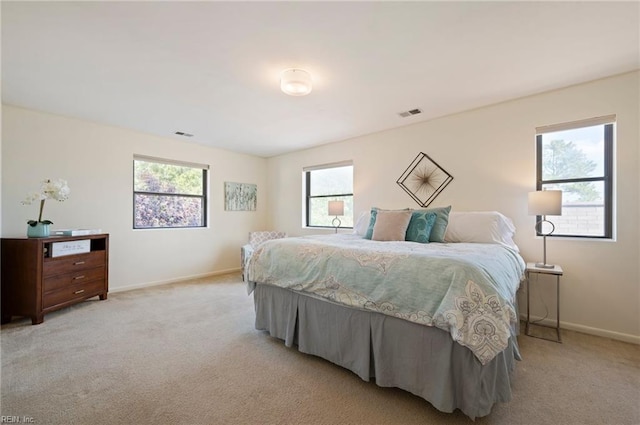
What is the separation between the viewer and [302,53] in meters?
2.08

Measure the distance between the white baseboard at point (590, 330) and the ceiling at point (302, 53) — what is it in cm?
229

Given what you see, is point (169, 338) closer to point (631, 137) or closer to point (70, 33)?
point (70, 33)

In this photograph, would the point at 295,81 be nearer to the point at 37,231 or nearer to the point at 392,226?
the point at 392,226

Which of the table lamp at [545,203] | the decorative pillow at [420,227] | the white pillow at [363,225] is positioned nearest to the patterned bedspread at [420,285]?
the table lamp at [545,203]

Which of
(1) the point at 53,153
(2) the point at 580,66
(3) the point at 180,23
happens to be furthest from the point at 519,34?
Result: (1) the point at 53,153

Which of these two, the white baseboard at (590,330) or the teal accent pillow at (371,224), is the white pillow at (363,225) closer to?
the teal accent pillow at (371,224)

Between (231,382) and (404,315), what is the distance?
118cm

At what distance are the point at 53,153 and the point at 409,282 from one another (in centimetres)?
431

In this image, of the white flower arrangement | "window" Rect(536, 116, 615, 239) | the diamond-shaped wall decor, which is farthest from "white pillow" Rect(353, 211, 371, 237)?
the white flower arrangement

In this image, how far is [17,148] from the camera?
3.08 m

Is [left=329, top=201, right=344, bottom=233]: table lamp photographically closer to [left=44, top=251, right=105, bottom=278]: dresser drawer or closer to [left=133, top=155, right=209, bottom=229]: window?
[left=133, top=155, right=209, bottom=229]: window

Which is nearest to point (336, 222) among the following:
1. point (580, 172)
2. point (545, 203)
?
point (545, 203)

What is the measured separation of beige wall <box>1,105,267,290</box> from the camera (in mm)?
3100

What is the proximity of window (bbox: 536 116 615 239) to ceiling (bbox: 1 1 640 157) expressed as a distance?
0.48 m
